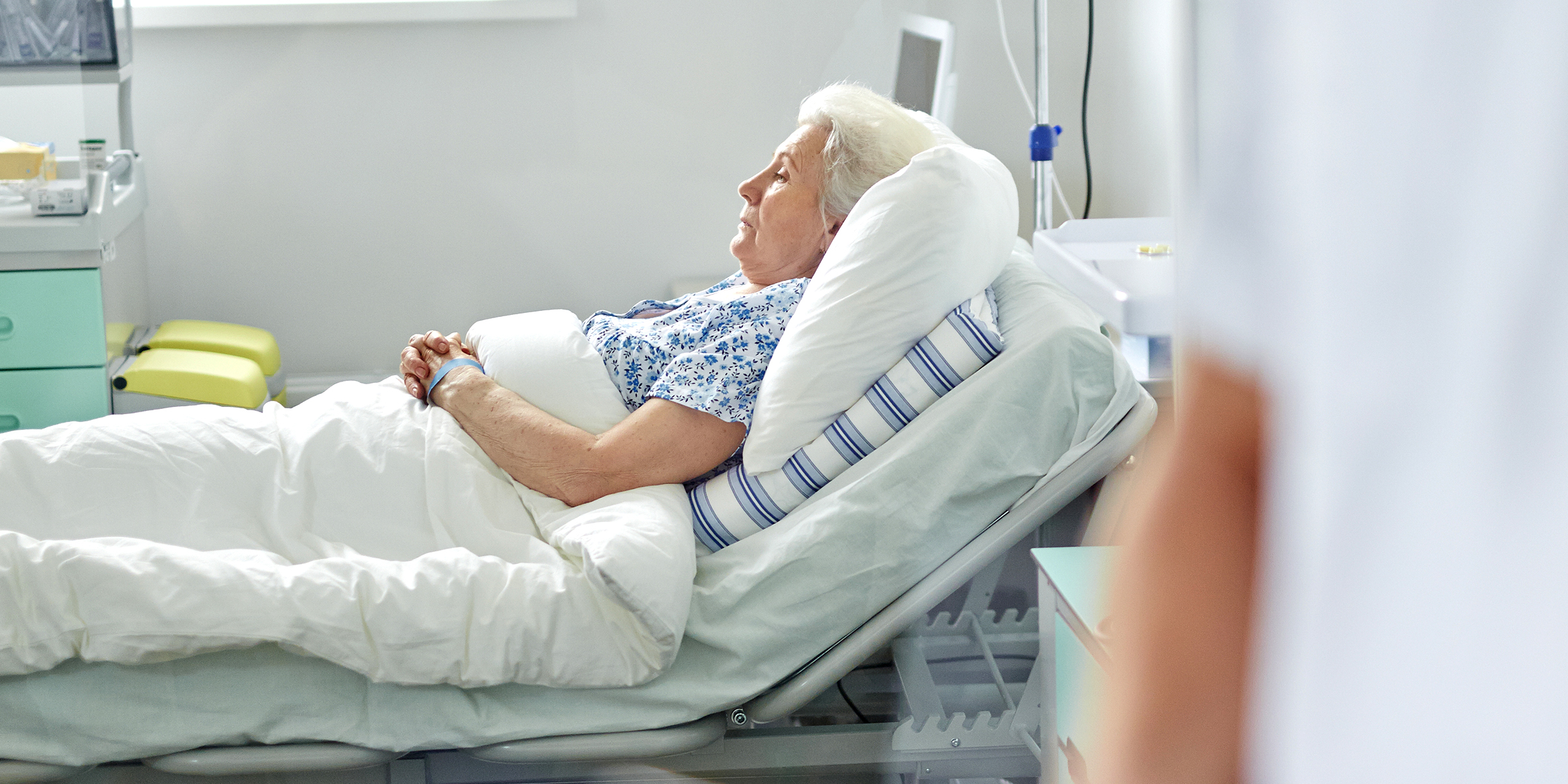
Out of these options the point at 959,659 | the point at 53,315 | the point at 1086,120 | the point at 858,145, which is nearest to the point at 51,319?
the point at 53,315

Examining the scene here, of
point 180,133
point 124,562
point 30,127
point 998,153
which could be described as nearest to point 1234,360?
point 124,562

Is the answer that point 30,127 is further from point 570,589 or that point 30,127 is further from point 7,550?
point 570,589

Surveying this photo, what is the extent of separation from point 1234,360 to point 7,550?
4.08 ft

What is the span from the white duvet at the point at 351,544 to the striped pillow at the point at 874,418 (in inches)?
3.3

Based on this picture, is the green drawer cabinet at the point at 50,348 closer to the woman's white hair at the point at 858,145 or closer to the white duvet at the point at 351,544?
the white duvet at the point at 351,544

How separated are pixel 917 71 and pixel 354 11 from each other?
1.14 meters

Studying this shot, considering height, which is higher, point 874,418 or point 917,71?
point 917,71

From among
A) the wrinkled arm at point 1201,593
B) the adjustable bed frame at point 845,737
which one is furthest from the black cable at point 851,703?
the wrinkled arm at point 1201,593

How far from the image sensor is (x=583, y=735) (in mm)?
1237

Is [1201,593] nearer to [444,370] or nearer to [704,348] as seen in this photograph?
[704,348]

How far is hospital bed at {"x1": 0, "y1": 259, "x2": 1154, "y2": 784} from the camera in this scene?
1.21 m

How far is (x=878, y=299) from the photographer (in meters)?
1.36

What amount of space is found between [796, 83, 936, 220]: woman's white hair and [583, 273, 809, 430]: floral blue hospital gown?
138mm

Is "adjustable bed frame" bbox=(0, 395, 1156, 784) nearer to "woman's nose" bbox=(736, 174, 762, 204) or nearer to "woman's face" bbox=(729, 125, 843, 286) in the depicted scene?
"woman's face" bbox=(729, 125, 843, 286)
